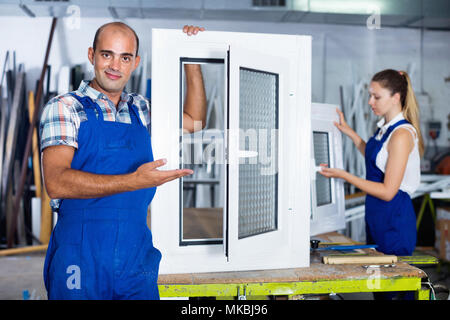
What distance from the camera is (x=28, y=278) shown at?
286cm

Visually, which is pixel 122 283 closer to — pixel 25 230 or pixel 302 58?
pixel 302 58

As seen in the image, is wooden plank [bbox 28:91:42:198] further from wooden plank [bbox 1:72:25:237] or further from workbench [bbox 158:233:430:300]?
workbench [bbox 158:233:430:300]

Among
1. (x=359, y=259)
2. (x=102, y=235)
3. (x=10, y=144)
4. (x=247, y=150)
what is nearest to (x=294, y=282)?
(x=359, y=259)

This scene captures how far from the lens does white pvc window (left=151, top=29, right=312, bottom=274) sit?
1133 millimetres

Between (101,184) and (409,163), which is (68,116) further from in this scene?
(409,163)

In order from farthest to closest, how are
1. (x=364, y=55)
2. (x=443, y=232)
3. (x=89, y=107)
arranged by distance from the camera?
(x=364, y=55) < (x=443, y=232) < (x=89, y=107)

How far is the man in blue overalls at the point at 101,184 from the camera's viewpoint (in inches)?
39.9

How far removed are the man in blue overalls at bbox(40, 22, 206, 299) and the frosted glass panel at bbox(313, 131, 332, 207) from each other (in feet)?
2.03

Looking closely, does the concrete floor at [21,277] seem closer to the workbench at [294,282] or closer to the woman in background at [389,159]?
the workbench at [294,282]

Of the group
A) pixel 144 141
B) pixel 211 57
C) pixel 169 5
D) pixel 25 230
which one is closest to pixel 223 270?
pixel 144 141

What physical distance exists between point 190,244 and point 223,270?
0.37 feet

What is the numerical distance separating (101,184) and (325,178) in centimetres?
89

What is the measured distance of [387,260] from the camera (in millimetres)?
1277

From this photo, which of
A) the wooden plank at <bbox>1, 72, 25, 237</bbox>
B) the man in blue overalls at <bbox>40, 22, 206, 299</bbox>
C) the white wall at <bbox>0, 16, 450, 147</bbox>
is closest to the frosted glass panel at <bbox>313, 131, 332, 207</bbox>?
the man in blue overalls at <bbox>40, 22, 206, 299</bbox>
